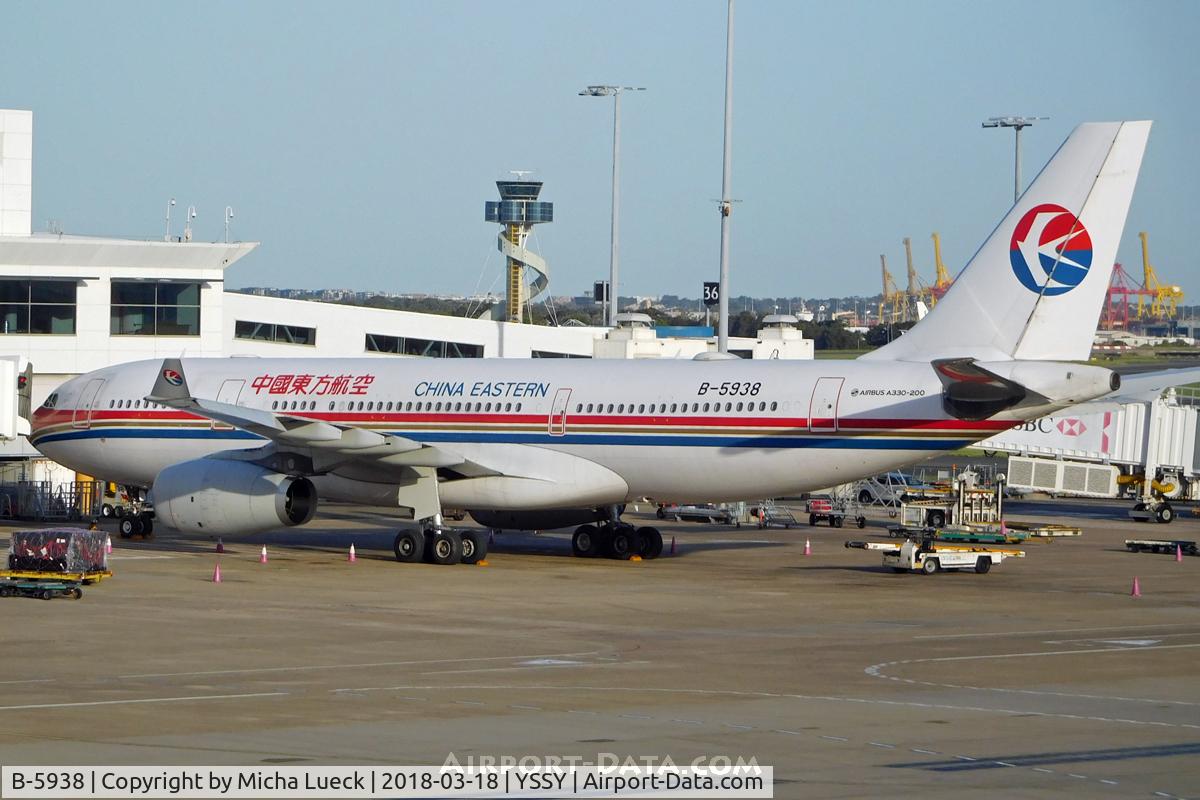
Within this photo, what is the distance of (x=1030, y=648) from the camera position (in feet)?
69.8

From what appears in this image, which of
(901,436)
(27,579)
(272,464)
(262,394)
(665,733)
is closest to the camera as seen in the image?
(665,733)

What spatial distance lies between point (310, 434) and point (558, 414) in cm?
508

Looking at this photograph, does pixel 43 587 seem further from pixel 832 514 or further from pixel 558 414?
pixel 832 514

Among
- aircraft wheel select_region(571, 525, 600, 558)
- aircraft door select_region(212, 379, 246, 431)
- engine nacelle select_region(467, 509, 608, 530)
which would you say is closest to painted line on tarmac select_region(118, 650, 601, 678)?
aircraft wheel select_region(571, 525, 600, 558)

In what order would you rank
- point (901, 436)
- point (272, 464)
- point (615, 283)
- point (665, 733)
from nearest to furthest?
1. point (665, 733)
2. point (901, 436)
3. point (272, 464)
4. point (615, 283)

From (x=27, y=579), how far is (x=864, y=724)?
1530 centimetres

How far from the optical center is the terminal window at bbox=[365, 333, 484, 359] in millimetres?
65562

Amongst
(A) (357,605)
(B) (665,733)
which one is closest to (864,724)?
(B) (665,733)

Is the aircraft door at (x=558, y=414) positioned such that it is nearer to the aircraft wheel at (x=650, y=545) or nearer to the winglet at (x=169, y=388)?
the aircraft wheel at (x=650, y=545)

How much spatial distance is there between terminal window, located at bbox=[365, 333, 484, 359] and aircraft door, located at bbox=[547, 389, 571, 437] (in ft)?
104

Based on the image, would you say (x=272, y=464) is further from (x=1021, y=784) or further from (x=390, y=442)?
(x=1021, y=784)

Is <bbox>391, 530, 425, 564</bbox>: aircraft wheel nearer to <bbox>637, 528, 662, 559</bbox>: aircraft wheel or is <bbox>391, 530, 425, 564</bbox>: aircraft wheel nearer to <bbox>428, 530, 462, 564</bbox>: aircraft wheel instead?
<bbox>428, 530, 462, 564</bbox>: aircraft wheel

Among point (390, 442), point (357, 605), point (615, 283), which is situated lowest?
point (357, 605)

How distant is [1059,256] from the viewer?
30625 millimetres
